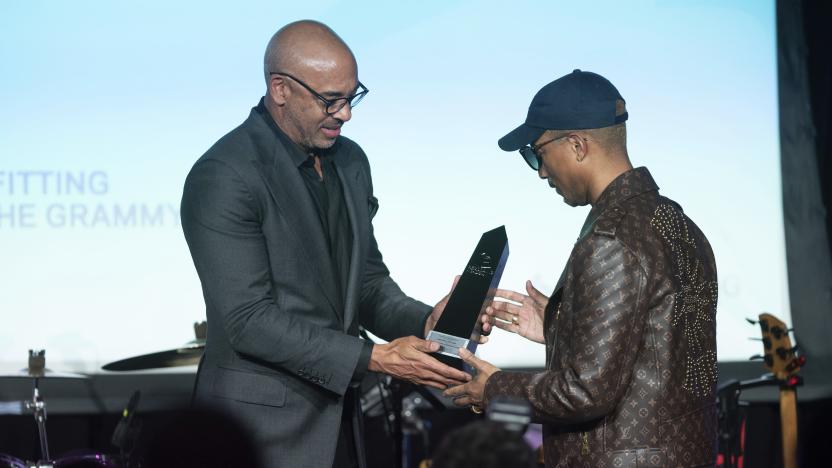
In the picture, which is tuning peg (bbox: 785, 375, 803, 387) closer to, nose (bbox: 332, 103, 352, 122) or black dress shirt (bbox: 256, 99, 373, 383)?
black dress shirt (bbox: 256, 99, 373, 383)

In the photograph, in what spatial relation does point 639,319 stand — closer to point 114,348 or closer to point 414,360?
point 414,360

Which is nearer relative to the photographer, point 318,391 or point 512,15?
point 318,391

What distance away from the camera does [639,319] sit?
221 centimetres

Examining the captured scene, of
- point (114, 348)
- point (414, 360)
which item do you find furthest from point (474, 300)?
point (114, 348)

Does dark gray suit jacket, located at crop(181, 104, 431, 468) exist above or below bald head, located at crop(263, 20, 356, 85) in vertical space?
below

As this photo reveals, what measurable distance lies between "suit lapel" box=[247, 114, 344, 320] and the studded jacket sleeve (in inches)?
28.0

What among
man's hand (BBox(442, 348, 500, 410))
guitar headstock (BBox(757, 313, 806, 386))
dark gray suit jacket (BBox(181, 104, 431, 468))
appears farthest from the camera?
guitar headstock (BBox(757, 313, 806, 386))

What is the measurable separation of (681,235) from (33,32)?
3.87 meters

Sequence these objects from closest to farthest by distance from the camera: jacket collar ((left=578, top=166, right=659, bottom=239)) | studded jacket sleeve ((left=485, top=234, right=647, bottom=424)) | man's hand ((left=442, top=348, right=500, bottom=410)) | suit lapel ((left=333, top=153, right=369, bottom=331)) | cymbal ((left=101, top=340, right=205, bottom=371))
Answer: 1. studded jacket sleeve ((left=485, top=234, right=647, bottom=424))
2. jacket collar ((left=578, top=166, right=659, bottom=239))
3. man's hand ((left=442, top=348, right=500, bottom=410))
4. suit lapel ((left=333, top=153, right=369, bottom=331))
5. cymbal ((left=101, top=340, right=205, bottom=371))

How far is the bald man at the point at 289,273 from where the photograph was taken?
262 centimetres

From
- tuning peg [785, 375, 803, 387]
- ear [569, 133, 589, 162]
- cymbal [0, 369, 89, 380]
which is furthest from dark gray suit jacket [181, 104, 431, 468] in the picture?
tuning peg [785, 375, 803, 387]

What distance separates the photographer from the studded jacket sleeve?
7.16ft

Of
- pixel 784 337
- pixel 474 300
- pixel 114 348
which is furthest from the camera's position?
pixel 114 348

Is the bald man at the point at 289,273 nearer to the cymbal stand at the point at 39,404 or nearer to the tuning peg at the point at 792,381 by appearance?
the cymbal stand at the point at 39,404
